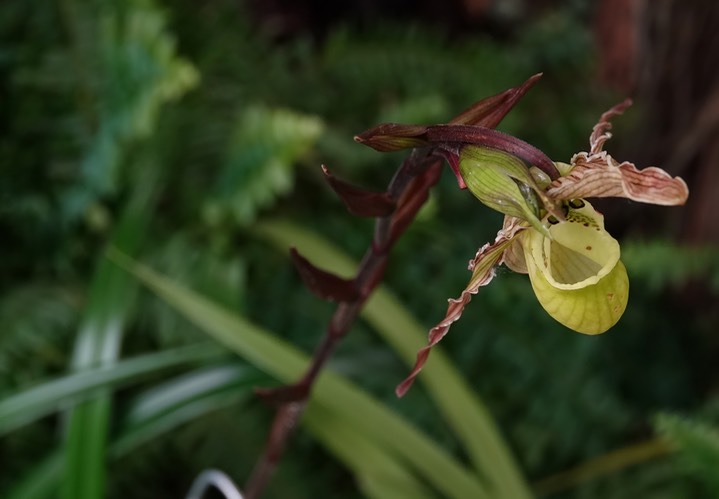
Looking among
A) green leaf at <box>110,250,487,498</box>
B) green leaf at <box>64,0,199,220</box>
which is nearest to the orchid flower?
green leaf at <box>110,250,487,498</box>

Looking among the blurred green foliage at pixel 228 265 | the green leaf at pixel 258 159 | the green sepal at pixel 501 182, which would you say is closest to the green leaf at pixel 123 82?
the blurred green foliage at pixel 228 265

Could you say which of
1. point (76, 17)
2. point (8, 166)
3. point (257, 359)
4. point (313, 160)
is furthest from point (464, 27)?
point (257, 359)

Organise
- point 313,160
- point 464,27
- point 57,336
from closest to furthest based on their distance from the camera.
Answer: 1. point 57,336
2. point 313,160
3. point 464,27

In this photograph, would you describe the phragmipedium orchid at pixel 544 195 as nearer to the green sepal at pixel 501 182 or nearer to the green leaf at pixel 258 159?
the green sepal at pixel 501 182

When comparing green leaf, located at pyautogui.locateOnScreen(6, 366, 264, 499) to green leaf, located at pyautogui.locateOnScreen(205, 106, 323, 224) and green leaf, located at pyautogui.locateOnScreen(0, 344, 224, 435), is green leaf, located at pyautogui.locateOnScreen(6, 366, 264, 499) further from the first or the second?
green leaf, located at pyautogui.locateOnScreen(205, 106, 323, 224)

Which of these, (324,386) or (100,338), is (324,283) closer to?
(324,386)

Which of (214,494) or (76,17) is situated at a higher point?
(76,17)

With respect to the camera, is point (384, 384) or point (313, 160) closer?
point (384, 384)

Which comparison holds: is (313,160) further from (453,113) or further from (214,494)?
(214,494)
